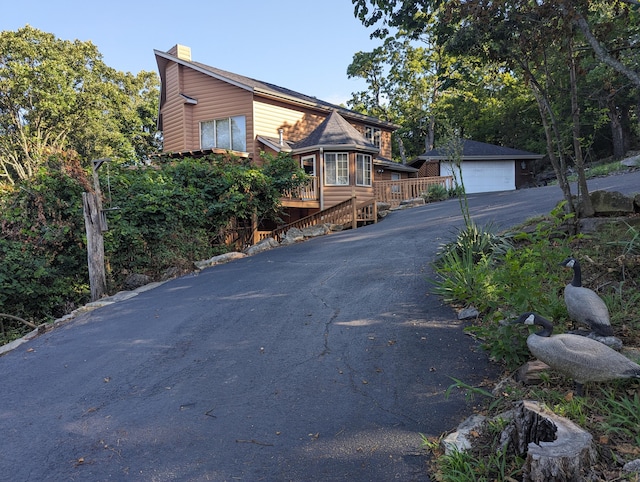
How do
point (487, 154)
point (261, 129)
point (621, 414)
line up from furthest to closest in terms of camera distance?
point (487, 154) → point (261, 129) → point (621, 414)

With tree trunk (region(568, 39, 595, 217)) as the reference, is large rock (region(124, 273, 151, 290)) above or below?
below

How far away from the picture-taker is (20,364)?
5.12m

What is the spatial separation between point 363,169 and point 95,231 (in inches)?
502

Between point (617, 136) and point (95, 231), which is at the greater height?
point (617, 136)

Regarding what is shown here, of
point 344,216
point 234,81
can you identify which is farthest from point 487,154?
point 234,81

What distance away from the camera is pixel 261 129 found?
60.2 feet

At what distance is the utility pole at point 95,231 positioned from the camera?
324 inches

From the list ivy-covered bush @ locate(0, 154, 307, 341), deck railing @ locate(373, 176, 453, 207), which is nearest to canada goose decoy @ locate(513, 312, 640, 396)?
ivy-covered bush @ locate(0, 154, 307, 341)

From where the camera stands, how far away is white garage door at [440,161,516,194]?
27812mm

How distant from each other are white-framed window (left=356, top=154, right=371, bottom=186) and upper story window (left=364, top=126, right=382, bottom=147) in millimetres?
4985

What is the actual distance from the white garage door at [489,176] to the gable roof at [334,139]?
36.9ft

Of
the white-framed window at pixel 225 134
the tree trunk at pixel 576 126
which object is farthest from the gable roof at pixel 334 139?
the tree trunk at pixel 576 126

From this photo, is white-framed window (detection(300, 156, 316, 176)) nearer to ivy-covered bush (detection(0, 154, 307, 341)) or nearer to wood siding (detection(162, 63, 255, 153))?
wood siding (detection(162, 63, 255, 153))

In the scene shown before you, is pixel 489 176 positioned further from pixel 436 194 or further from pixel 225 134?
pixel 225 134
